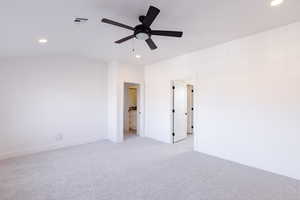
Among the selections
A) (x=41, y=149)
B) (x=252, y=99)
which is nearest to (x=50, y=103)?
(x=41, y=149)

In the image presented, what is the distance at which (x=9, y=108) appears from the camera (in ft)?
12.7

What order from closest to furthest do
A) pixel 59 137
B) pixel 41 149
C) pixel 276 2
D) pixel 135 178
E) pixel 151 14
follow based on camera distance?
pixel 151 14
pixel 276 2
pixel 135 178
pixel 41 149
pixel 59 137

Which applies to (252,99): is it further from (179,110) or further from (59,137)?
(59,137)

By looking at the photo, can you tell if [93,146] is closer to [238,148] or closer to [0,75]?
[0,75]

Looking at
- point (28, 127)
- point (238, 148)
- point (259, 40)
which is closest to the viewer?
point (259, 40)

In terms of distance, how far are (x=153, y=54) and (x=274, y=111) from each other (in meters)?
3.21

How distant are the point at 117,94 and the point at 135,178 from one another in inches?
117

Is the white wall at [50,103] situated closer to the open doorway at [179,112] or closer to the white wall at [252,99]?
the open doorway at [179,112]

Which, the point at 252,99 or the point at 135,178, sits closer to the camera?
the point at 135,178

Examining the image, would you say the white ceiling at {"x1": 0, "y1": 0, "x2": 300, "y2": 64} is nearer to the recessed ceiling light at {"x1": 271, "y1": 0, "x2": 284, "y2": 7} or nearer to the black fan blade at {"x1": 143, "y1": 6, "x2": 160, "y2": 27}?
the recessed ceiling light at {"x1": 271, "y1": 0, "x2": 284, "y2": 7}

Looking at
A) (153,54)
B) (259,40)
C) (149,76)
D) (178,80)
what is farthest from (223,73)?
(149,76)

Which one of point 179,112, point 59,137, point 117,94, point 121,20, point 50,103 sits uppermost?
point 121,20

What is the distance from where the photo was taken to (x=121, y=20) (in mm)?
2670

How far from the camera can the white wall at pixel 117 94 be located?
5223mm
